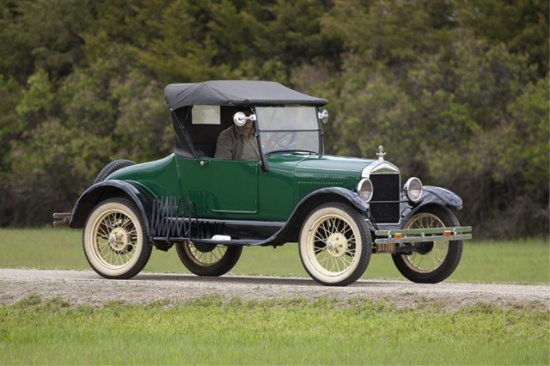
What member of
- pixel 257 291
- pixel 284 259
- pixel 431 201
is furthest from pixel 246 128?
pixel 284 259

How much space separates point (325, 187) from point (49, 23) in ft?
110

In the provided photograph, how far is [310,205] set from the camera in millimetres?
16047

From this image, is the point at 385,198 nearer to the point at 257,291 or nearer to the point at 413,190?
the point at 413,190

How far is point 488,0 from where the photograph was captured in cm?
4022

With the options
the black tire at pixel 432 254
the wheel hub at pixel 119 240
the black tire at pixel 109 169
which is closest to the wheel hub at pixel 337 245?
the black tire at pixel 432 254

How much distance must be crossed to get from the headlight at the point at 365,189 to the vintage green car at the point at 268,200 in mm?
14

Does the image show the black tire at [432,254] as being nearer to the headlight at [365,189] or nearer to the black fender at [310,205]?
the headlight at [365,189]

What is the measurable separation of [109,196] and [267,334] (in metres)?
4.68

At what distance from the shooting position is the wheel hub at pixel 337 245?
51.2 ft

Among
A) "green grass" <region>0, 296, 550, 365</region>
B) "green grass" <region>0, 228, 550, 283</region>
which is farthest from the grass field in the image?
"green grass" <region>0, 228, 550, 283</region>

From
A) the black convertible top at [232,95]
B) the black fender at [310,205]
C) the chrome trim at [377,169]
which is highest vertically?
the black convertible top at [232,95]

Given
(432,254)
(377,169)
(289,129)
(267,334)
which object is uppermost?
(289,129)

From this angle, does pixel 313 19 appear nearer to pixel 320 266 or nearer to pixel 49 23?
pixel 49 23

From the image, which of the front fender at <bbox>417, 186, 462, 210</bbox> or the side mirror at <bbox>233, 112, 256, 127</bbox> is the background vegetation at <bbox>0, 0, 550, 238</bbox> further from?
the side mirror at <bbox>233, 112, 256, 127</bbox>
